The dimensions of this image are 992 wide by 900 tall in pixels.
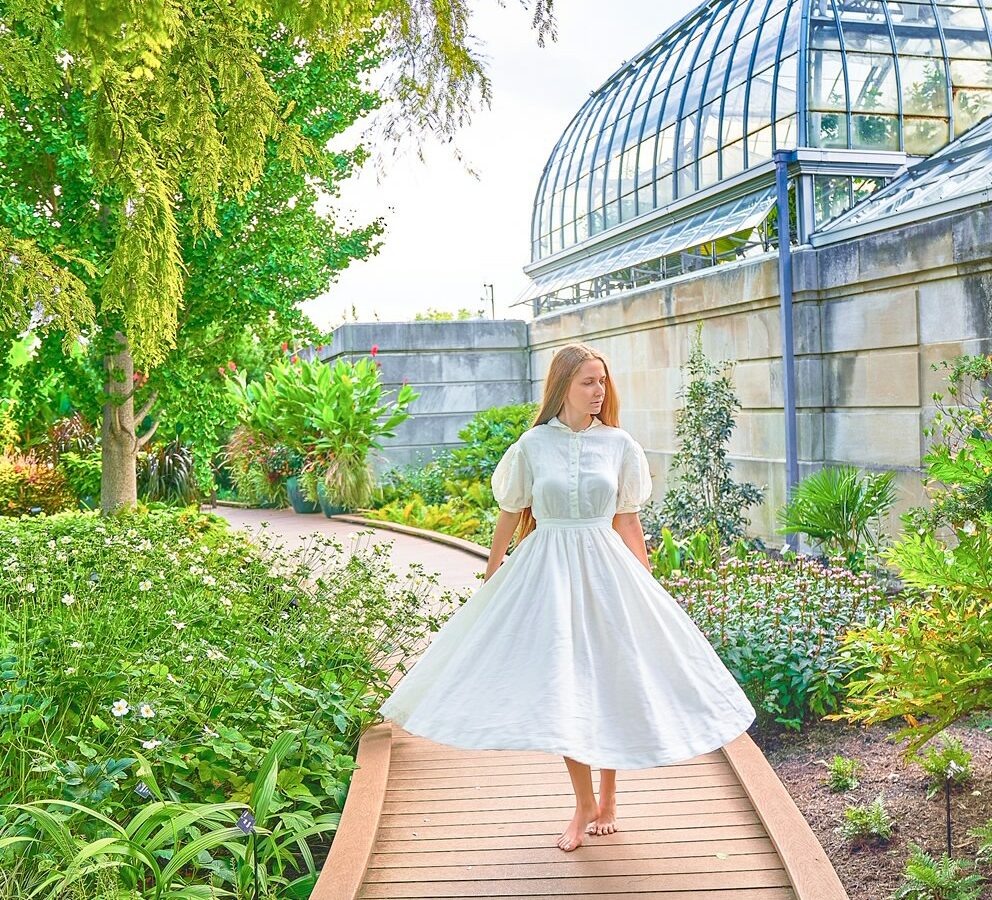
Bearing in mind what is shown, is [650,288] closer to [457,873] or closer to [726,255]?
[726,255]

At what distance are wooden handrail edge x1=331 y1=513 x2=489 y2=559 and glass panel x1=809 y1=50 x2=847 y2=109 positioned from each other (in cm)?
539

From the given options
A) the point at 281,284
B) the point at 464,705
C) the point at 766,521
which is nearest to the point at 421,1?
the point at 464,705

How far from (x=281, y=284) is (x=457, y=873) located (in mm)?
6457

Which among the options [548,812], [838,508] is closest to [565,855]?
[548,812]

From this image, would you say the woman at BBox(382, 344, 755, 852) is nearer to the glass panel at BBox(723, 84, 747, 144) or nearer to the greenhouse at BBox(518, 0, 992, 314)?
the greenhouse at BBox(518, 0, 992, 314)

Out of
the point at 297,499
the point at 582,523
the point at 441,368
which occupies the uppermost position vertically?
the point at 441,368

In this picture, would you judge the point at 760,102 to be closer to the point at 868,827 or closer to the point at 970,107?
the point at 970,107

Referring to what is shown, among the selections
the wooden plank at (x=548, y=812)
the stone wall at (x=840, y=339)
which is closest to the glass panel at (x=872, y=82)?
the stone wall at (x=840, y=339)

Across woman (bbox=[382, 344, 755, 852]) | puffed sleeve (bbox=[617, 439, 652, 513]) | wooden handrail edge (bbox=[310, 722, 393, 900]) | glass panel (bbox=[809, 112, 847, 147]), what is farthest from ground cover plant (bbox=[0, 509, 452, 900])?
glass panel (bbox=[809, 112, 847, 147])

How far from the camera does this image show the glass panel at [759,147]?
35.0 feet

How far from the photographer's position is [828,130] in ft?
33.5

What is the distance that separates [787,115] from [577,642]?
327 inches

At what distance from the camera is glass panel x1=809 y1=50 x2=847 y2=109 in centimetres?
1022

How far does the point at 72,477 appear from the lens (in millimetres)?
12539
